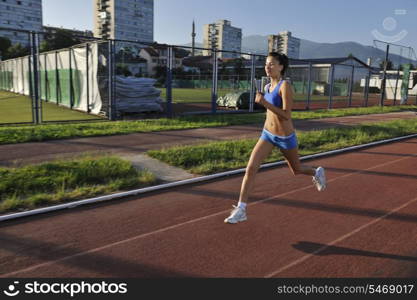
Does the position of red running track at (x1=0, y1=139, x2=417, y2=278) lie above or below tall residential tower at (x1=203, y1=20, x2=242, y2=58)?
below

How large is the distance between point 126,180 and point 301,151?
17.1ft

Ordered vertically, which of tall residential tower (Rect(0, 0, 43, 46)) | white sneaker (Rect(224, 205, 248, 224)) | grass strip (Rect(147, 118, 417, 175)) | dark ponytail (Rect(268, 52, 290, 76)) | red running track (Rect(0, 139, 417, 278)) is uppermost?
tall residential tower (Rect(0, 0, 43, 46))

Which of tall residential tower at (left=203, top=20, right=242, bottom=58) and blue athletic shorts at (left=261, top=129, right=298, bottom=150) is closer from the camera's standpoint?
blue athletic shorts at (left=261, top=129, right=298, bottom=150)

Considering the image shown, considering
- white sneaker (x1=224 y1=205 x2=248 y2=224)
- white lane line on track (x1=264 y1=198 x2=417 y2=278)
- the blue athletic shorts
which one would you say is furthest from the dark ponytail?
white lane line on track (x1=264 y1=198 x2=417 y2=278)

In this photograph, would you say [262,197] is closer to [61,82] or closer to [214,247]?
[214,247]

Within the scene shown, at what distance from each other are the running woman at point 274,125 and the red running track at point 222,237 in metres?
0.41

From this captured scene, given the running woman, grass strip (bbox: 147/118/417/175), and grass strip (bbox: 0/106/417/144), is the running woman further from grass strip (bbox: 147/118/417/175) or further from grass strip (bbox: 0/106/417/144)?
grass strip (bbox: 0/106/417/144)

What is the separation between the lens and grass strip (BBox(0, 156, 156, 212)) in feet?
17.9

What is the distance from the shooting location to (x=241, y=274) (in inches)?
139

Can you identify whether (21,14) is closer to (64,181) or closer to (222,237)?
(64,181)

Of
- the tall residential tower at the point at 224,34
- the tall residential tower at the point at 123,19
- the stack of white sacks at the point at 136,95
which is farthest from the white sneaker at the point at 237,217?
the tall residential tower at the point at 224,34

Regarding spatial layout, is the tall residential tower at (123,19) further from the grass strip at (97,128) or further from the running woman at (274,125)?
the running woman at (274,125)

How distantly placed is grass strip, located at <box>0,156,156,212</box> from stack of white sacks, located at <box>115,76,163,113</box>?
390 inches

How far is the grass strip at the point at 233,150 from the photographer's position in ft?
25.9
